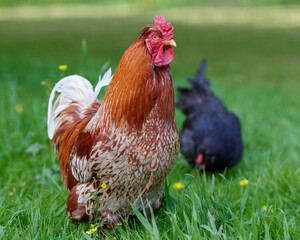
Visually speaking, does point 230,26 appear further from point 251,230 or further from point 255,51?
point 251,230

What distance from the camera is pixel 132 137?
2232 mm

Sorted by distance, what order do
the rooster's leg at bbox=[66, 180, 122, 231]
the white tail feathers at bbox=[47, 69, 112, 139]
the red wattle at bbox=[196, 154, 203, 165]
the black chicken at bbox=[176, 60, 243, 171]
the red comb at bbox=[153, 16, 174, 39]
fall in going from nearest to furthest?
the red comb at bbox=[153, 16, 174, 39] → the rooster's leg at bbox=[66, 180, 122, 231] → the white tail feathers at bbox=[47, 69, 112, 139] → the red wattle at bbox=[196, 154, 203, 165] → the black chicken at bbox=[176, 60, 243, 171]

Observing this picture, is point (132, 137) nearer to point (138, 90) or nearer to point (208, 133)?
point (138, 90)

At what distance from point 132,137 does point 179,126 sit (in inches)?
115

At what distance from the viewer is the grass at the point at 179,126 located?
2.46 metres

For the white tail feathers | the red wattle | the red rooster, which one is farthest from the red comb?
the red wattle

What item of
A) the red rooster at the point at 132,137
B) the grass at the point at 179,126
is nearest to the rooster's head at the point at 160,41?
the red rooster at the point at 132,137

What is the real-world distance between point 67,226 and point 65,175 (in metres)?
0.40

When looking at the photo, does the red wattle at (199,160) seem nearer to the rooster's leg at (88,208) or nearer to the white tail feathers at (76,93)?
the white tail feathers at (76,93)

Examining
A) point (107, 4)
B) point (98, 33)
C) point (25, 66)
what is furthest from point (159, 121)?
point (107, 4)

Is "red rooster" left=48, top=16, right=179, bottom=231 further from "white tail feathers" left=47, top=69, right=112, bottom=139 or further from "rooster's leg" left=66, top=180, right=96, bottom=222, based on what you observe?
"white tail feathers" left=47, top=69, right=112, bottom=139

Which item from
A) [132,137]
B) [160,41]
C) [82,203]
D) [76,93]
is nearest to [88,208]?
[82,203]

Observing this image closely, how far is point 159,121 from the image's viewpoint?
2.25 meters

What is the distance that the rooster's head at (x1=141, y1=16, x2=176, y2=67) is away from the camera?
7.04 feet
